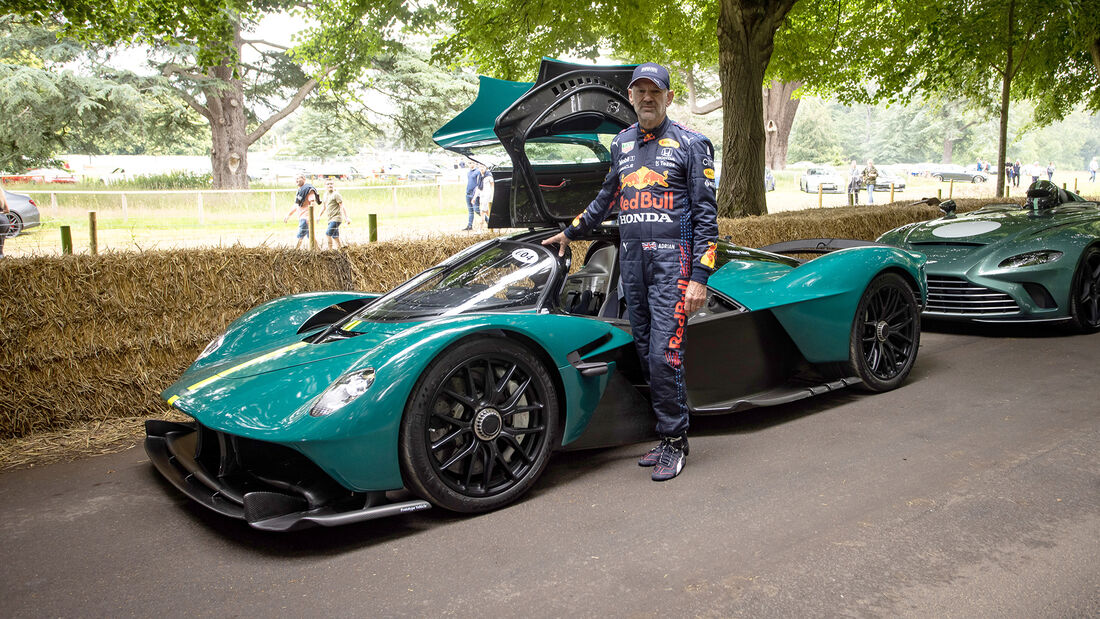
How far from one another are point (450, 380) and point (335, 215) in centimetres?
1145

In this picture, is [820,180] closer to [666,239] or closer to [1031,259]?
[1031,259]

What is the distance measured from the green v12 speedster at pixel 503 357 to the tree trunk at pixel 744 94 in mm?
6264

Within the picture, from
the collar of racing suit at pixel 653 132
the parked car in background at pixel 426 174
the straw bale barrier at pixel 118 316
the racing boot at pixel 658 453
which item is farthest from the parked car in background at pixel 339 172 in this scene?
the racing boot at pixel 658 453

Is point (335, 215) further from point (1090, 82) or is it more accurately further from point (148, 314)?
point (1090, 82)

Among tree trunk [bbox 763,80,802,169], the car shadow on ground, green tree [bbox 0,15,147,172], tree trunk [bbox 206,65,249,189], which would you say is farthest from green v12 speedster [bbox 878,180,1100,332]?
tree trunk [bbox 763,80,802,169]

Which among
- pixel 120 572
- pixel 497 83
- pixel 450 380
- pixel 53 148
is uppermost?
pixel 53 148

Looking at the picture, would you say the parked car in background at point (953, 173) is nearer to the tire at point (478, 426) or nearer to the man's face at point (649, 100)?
the man's face at point (649, 100)

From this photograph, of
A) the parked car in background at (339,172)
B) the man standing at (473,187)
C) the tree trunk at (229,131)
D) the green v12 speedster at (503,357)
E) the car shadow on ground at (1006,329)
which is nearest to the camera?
the green v12 speedster at (503,357)

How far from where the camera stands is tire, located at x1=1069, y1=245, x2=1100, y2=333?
662 centimetres

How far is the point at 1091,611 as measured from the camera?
2504 mm

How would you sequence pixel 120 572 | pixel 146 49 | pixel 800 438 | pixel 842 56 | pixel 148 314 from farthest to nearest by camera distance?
1. pixel 146 49
2. pixel 842 56
3. pixel 148 314
4. pixel 800 438
5. pixel 120 572

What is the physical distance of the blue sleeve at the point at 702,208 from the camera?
3.76 m

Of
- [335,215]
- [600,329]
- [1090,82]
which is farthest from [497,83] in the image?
[1090,82]

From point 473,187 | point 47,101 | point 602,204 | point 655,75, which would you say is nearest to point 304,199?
point 473,187
